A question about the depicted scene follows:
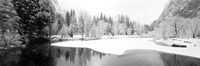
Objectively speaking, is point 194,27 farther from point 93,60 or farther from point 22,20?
point 22,20

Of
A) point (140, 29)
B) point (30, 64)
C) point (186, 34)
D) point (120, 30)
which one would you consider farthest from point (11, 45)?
point (140, 29)

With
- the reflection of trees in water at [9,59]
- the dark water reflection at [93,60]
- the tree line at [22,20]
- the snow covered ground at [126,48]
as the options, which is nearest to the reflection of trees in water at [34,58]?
the dark water reflection at [93,60]

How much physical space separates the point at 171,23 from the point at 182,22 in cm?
364

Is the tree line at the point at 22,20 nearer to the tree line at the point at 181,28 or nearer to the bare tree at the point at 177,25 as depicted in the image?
the tree line at the point at 181,28

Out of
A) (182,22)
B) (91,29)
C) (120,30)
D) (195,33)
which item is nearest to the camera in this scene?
(195,33)

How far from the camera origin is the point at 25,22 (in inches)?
990

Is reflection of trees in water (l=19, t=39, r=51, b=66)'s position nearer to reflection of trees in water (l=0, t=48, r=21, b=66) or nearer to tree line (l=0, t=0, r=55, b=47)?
reflection of trees in water (l=0, t=48, r=21, b=66)

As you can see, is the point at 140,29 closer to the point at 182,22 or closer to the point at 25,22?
the point at 182,22

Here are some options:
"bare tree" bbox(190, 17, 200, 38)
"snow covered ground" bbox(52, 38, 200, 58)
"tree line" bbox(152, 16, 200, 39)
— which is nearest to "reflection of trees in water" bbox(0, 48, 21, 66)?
"snow covered ground" bbox(52, 38, 200, 58)

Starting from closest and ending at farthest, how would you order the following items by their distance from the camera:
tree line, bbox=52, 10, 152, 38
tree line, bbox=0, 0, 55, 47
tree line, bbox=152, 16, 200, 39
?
tree line, bbox=0, 0, 55, 47
tree line, bbox=152, 16, 200, 39
tree line, bbox=52, 10, 152, 38

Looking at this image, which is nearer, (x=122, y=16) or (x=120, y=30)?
(x=120, y=30)

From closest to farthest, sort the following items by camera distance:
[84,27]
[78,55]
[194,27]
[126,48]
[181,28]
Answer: [78,55] → [126,48] → [194,27] → [181,28] → [84,27]

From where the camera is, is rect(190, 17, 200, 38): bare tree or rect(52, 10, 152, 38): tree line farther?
rect(52, 10, 152, 38): tree line

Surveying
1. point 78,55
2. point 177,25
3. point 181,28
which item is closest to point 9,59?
point 78,55
